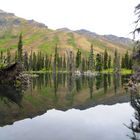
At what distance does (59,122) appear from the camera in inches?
1155

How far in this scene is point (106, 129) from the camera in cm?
2559

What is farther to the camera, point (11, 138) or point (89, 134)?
point (89, 134)

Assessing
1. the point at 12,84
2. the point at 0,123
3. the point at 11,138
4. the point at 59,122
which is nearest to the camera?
the point at 11,138

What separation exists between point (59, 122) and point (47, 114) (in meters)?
4.83

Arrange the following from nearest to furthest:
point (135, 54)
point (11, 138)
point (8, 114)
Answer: point (11, 138) < point (8, 114) < point (135, 54)

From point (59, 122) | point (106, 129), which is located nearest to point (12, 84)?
point (59, 122)

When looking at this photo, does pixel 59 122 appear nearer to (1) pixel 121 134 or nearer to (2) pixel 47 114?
(2) pixel 47 114

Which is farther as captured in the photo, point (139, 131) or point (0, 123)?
point (0, 123)

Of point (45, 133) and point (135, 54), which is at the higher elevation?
point (135, 54)

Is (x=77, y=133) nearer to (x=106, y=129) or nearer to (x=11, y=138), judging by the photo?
(x=106, y=129)

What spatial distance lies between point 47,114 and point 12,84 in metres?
37.5

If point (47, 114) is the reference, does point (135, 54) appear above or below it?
above

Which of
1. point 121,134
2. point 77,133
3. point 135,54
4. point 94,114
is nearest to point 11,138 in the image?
point 77,133

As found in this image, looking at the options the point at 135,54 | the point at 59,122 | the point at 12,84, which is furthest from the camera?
the point at 12,84
